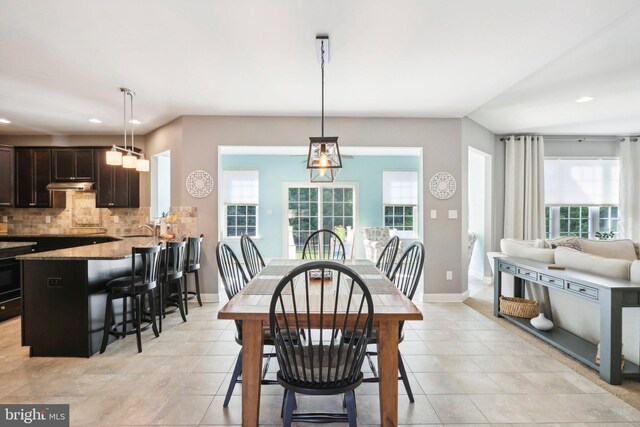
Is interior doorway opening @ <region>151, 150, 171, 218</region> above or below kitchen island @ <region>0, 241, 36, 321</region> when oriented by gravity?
above

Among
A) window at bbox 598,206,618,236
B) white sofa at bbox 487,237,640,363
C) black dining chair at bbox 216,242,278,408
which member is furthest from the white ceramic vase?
window at bbox 598,206,618,236

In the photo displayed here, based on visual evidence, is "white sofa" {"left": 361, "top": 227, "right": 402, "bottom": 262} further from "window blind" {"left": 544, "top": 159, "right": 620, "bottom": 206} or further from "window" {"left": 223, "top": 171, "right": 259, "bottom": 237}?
"window blind" {"left": 544, "top": 159, "right": 620, "bottom": 206}

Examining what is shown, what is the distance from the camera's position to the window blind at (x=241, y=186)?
7.51 meters

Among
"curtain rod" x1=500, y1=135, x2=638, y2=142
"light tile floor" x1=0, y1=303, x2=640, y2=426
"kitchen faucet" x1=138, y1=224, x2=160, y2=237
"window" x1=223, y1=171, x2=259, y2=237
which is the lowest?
"light tile floor" x1=0, y1=303, x2=640, y2=426

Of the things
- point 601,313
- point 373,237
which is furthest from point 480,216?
point 601,313

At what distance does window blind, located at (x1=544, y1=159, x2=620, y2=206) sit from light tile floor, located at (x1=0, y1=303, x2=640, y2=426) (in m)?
3.92

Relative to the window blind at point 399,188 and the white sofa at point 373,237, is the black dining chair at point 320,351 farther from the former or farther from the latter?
the window blind at point 399,188

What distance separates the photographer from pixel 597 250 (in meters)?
4.19

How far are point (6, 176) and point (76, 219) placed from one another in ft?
3.76

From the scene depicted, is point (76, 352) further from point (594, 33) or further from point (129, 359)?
point (594, 33)

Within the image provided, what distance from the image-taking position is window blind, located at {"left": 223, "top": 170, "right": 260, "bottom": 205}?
751 cm

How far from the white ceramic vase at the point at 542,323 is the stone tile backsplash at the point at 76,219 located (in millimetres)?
5740

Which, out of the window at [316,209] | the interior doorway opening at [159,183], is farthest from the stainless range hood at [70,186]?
the window at [316,209]

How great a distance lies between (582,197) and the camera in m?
6.05
